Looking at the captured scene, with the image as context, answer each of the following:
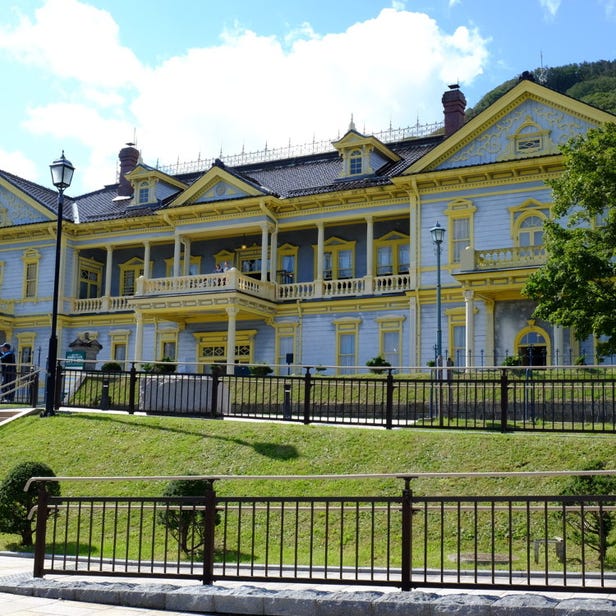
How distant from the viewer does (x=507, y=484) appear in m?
Answer: 14.2

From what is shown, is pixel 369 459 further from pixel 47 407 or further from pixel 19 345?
pixel 19 345

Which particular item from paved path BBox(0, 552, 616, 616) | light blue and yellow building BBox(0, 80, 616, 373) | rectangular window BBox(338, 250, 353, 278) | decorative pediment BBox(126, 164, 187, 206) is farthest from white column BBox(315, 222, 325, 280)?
paved path BBox(0, 552, 616, 616)

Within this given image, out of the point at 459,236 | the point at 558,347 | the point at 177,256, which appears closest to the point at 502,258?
the point at 459,236

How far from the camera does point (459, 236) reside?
34.4 meters

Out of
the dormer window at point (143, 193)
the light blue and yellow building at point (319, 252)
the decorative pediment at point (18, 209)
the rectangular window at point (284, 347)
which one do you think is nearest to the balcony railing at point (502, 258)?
the light blue and yellow building at point (319, 252)

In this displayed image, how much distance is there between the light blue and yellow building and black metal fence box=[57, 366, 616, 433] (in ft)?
33.8

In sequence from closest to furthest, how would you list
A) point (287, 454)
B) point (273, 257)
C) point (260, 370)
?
point (287, 454), point (260, 370), point (273, 257)

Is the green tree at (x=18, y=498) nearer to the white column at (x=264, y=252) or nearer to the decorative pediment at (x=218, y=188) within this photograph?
the white column at (x=264, y=252)

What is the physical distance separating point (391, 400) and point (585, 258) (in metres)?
7.37

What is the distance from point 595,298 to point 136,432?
11444mm

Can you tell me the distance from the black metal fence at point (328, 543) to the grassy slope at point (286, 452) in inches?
32.5

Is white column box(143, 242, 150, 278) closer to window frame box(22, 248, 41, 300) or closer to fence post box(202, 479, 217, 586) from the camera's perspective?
window frame box(22, 248, 41, 300)

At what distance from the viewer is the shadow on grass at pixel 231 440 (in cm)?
1627

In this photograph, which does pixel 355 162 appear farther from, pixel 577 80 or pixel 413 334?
pixel 577 80
